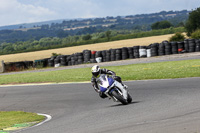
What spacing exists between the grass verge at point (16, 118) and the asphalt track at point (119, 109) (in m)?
0.56

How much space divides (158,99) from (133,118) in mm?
3163

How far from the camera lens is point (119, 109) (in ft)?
37.1

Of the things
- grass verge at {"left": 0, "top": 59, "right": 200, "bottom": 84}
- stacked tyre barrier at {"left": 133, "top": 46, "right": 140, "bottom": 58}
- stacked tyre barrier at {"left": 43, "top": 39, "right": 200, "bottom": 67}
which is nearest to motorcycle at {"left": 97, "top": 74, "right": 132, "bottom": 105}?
grass verge at {"left": 0, "top": 59, "right": 200, "bottom": 84}

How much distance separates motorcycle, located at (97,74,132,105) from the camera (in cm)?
1198

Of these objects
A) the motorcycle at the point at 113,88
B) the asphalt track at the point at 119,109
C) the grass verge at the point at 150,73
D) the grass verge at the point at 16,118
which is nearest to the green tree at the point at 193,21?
the grass verge at the point at 150,73

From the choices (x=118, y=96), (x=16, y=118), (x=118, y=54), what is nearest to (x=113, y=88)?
(x=118, y=96)

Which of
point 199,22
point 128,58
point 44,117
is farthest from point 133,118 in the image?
point 199,22

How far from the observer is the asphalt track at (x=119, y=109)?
8024mm

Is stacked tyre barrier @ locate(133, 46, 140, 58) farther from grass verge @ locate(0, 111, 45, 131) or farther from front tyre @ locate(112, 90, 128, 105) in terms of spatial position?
front tyre @ locate(112, 90, 128, 105)

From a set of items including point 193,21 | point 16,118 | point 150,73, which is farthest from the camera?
point 193,21

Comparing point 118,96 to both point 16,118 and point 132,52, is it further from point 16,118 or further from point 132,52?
point 132,52

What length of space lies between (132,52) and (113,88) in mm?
24143

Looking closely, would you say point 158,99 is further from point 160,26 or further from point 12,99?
point 160,26

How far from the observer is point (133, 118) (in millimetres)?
9219
